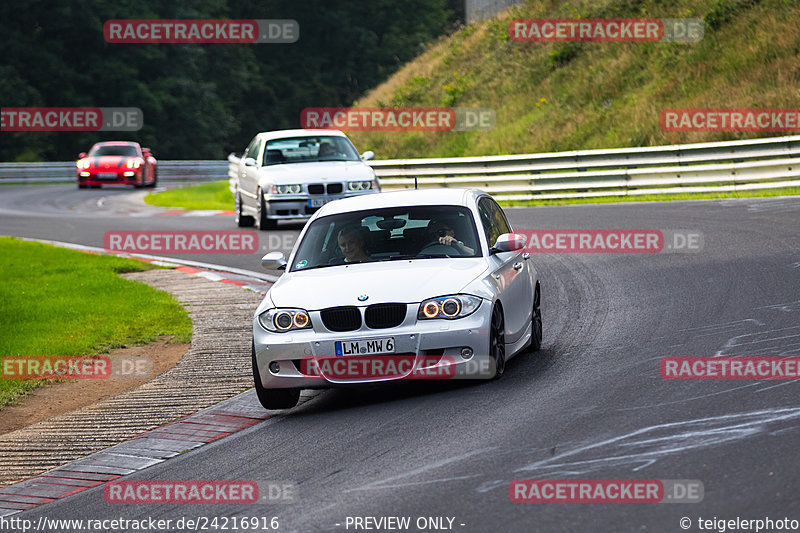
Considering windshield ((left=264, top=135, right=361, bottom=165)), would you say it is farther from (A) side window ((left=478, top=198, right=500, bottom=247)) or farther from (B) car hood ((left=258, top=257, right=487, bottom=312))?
(B) car hood ((left=258, top=257, right=487, bottom=312))

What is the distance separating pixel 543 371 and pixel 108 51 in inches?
2314

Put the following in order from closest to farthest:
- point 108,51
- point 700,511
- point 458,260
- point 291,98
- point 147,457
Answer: point 700,511 → point 147,457 → point 458,260 → point 108,51 → point 291,98

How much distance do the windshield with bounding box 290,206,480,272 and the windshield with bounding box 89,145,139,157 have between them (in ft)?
107

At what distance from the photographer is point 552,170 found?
27.0 metres

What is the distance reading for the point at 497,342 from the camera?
9.05 metres

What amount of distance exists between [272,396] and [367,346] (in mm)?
878

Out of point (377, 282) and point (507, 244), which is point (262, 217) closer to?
point (507, 244)

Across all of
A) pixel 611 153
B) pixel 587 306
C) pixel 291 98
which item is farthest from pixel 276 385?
pixel 291 98

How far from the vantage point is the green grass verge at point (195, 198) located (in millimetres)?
32188

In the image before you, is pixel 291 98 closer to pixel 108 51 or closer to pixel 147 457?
pixel 108 51

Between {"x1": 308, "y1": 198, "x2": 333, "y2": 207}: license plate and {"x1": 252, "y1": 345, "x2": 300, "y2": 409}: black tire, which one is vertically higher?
{"x1": 308, "y1": 198, "x2": 333, "y2": 207}: license plate

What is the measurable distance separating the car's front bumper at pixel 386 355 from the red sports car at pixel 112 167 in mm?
32730

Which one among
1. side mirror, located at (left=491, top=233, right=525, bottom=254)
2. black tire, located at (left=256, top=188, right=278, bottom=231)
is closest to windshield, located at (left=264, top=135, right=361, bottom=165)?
black tire, located at (left=256, top=188, right=278, bottom=231)

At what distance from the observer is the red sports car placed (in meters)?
40.2
